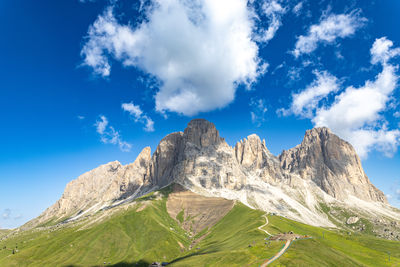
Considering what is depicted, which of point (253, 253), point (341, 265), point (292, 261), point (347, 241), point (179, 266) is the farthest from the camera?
point (347, 241)

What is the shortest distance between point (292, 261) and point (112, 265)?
152775 millimetres

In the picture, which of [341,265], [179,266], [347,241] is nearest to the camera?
[341,265]

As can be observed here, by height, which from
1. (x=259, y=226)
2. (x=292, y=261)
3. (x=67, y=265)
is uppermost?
(x=259, y=226)

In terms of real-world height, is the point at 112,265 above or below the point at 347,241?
below

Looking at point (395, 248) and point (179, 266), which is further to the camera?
point (395, 248)

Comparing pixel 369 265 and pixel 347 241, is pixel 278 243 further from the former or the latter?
pixel 347 241

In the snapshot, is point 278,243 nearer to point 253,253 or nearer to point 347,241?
point 253,253

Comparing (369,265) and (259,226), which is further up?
(259,226)

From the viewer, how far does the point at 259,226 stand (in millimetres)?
199875

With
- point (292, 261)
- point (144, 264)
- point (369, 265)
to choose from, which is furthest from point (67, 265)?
point (369, 265)

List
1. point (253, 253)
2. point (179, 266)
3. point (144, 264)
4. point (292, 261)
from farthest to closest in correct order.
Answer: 1. point (144, 264)
2. point (179, 266)
3. point (253, 253)
4. point (292, 261)

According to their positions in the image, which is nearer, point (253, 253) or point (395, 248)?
point (253, 253)

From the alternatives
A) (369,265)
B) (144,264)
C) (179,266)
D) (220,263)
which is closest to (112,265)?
(144,264)

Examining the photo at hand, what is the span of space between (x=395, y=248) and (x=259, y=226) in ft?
351
